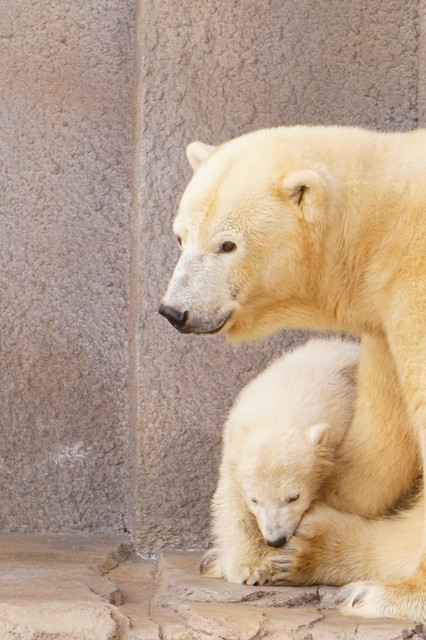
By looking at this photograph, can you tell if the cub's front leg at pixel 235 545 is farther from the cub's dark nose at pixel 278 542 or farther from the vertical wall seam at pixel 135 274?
the vertical wall seam at pixel 135 274

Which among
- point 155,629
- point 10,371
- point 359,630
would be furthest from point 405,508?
point 10,371

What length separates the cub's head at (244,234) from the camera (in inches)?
100

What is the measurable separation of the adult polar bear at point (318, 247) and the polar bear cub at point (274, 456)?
1.19 feet

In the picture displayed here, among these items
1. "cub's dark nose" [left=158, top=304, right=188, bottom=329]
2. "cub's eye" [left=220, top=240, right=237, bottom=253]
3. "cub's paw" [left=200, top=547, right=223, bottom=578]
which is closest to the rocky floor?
"cub's paw" [left=200, top=547, right=223, bottom=578]

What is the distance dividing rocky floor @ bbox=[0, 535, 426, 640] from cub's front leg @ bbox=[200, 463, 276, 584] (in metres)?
0.07

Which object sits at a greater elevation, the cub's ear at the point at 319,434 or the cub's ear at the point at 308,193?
the cub's ear at the point at 308,193

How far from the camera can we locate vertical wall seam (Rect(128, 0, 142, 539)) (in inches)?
143

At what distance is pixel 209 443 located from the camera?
11.9ft

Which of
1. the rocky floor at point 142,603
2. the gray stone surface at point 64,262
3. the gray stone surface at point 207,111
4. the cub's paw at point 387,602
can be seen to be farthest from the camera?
the gray stone surface at point 64,262

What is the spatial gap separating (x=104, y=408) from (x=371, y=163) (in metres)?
1.63

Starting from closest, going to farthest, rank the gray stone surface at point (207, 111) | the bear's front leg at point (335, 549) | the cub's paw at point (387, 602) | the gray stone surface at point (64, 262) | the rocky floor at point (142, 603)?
1. the rocky floor at point (142, 603)
2. the cub's paw at point (387, 602)
3. the bear's front leg at point (335, 549)
4. the gray stone surface at point (207, 111)
5. the gray stone surface at point (64, 262)

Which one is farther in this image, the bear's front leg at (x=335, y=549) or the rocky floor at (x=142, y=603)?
the bear's front leg at (x=335, y=549)

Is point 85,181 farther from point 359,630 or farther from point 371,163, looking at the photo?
point 359,630

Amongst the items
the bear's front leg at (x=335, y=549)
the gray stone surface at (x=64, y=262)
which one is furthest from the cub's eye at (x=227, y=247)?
the gray stone surface at (x=64, y=262)
